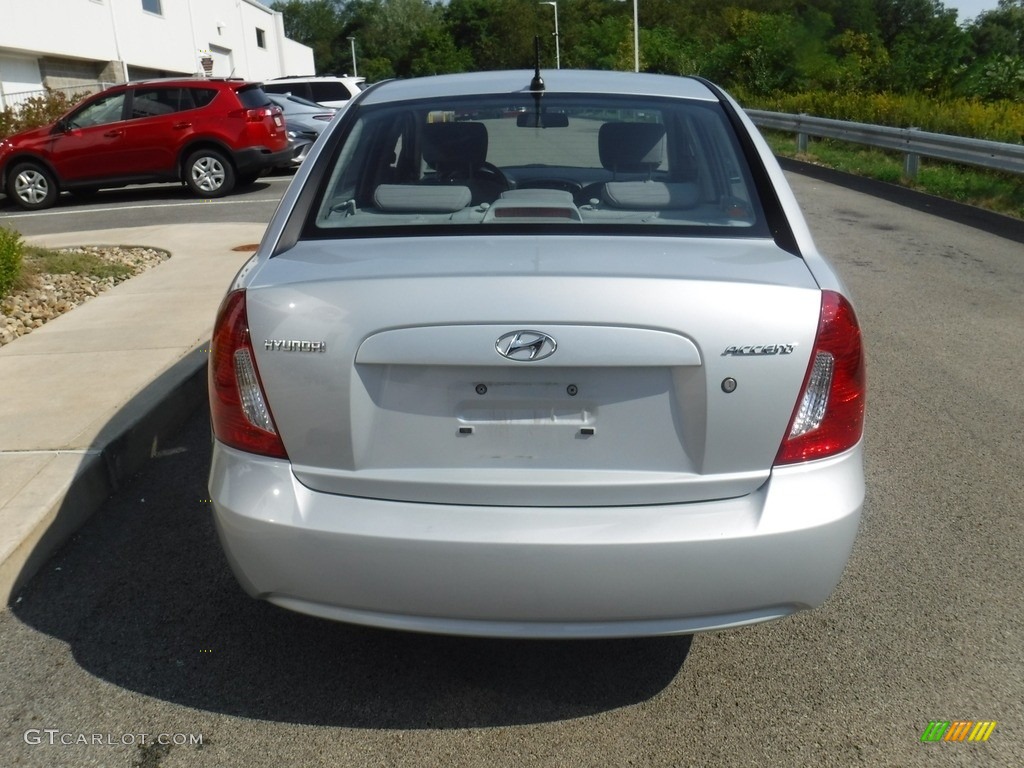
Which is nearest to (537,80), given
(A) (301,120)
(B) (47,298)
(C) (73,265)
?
(B) (47,298)

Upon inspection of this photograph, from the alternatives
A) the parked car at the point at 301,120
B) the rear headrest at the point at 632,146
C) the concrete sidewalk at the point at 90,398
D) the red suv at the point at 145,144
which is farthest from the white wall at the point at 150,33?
the rear headrest at the point at 632,146

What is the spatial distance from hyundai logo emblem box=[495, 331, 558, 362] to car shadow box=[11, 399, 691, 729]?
3.68 ft

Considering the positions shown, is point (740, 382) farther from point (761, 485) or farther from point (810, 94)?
point (810, 94)

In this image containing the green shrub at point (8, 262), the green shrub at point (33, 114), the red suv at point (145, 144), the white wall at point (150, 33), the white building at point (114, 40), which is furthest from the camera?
the white wall at point (150, 33)

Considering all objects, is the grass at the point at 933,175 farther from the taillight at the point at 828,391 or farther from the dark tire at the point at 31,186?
the dark tire at the point at 31,186

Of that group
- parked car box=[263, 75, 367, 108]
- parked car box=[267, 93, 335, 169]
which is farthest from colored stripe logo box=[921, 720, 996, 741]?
parked car box=[263, 75, 367, 108]

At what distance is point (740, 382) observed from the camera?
105 inches

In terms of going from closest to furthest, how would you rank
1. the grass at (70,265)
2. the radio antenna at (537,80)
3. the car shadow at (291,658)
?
1. the car shadow at (291,658)
2. the radio antenna at (537,80)
3. the grass at (70,265)

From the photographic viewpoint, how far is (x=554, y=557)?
266 cm

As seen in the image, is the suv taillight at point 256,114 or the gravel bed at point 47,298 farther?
the suv taillight at point 256,114

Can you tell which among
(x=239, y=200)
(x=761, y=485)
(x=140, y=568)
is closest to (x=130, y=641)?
(x=140, y=568)

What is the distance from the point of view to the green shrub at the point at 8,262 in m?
8.19

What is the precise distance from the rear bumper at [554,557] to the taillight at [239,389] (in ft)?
0.25

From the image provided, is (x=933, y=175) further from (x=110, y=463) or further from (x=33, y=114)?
(x=33, y=114)
